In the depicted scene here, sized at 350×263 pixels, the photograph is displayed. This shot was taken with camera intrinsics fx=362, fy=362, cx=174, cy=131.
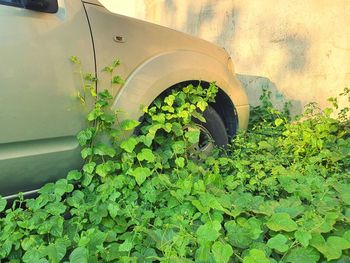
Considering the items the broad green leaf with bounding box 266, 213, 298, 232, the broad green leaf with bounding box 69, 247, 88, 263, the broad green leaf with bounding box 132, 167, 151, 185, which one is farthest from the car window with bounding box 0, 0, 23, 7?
A: the broad green leaf with bounding box 266, 213, 298, 232

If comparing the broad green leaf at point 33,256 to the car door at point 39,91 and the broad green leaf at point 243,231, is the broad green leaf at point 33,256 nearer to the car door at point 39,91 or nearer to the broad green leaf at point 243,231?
the car door at point 39,91

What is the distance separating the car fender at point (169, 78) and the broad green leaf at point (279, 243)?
1252 mm

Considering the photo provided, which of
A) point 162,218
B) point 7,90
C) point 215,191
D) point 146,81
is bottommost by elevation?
point 162,218

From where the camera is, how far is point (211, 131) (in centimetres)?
293

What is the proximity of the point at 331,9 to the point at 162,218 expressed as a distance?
340 cm

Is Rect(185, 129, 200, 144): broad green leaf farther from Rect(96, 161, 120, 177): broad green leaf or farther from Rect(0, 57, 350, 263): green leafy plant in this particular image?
Rect(96, 161, 120, 177): broad green leaf

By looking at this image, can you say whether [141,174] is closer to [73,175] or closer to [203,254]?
[73,175]

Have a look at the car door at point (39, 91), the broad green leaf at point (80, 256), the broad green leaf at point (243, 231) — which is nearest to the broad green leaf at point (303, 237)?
the broad green leaf at point (243, 231)

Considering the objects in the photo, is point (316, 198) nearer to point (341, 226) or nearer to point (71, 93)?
point (341, 226)

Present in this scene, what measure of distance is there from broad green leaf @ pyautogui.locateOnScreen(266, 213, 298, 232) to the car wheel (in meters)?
1.25

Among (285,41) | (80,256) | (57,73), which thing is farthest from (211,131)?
(285,41)

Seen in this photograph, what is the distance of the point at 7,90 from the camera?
1.90 m

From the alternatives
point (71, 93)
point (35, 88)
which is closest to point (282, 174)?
point (71, 93)

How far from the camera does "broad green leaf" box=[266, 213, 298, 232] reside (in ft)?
5.09
